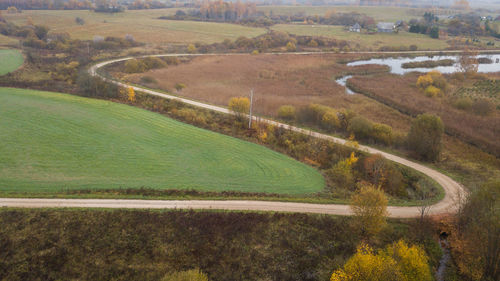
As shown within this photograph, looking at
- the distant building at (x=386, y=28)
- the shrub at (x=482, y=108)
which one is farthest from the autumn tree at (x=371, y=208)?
the distant building at (x=386, y=28)

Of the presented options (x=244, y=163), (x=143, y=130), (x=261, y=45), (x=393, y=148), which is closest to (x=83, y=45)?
(x=261, y=45)

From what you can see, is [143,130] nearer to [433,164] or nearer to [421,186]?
[421,186]

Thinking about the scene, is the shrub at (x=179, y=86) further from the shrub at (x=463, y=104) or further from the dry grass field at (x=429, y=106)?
the shrub at (x=463, y=104)

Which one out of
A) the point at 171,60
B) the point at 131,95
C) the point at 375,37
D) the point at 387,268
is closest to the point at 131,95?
the point at 131,95

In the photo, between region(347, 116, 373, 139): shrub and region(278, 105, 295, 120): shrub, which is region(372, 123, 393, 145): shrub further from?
region(278, 105, 295, 120): shrub

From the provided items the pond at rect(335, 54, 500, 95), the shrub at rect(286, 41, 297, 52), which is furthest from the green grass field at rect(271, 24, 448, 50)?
the shrub at rect(286, 41, 297, 52)

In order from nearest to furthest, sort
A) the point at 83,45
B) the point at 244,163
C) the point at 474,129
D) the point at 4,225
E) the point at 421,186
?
the point at 4,225 < the point at 421,186 < the point at 244,163 < the point at 474,129 < the point at 83,45
